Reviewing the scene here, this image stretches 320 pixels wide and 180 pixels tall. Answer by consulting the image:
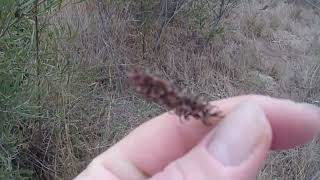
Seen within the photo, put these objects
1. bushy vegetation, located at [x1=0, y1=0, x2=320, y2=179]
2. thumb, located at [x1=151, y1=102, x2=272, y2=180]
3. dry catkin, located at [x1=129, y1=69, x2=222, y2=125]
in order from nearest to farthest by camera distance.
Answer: dry catkin, located at [x1=129, y1=69, x2=222, y2=125]
thumb, located at [x1=151, y1=102, x2=272, y2=180]
bushy vegetation, located at [x1=0, y1=0, x2=320, y2=179]

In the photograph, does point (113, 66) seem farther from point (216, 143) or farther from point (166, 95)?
point (166, 95)

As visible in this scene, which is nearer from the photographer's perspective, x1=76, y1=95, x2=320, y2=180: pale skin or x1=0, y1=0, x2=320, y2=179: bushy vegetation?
x1=76, y1=95, x2=320, y2=180: pale skin

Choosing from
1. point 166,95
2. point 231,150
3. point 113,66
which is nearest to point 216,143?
point 231,150

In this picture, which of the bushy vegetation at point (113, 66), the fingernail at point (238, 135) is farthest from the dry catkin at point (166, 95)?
the bushy vegetation at point (113, 66)

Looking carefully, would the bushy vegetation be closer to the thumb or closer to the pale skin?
the pale skin

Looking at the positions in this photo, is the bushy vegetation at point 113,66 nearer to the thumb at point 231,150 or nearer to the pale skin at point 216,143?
the pale skin at point 216,143

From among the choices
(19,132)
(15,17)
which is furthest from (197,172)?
(19,132)

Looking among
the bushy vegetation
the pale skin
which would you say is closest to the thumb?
the pale skin
